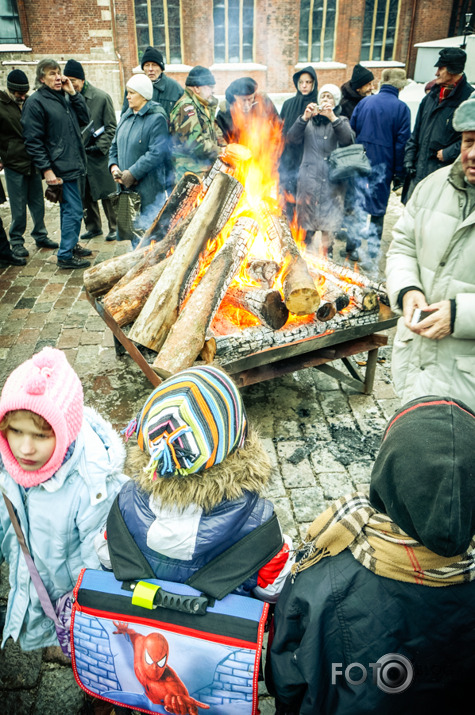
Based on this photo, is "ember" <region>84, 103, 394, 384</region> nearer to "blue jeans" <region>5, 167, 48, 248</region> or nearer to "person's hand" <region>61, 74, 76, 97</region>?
"person's hand" <region>61, 74, 76, 97</region>

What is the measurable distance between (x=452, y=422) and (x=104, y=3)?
19576mm

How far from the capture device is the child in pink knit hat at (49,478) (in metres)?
1.89

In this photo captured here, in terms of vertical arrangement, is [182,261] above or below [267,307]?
above

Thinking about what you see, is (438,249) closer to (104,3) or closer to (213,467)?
(213,467)

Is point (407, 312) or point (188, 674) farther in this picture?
point (407, 312)

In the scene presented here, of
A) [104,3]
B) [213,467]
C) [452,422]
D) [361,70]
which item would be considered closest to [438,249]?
[452,422]

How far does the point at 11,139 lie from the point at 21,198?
823 mm

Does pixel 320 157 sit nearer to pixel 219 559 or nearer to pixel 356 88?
pixel 356 88

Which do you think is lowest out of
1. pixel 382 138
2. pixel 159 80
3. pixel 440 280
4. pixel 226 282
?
pixel 226 282

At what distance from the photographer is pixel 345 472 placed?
3670 millimetres

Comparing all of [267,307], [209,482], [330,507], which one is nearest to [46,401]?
[209,482]

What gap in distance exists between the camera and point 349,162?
20.3 feet

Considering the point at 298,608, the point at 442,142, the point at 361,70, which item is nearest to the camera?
the point at 298,608

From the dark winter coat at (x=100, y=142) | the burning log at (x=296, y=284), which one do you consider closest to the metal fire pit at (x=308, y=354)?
the burning log at (x=296, y=284)
